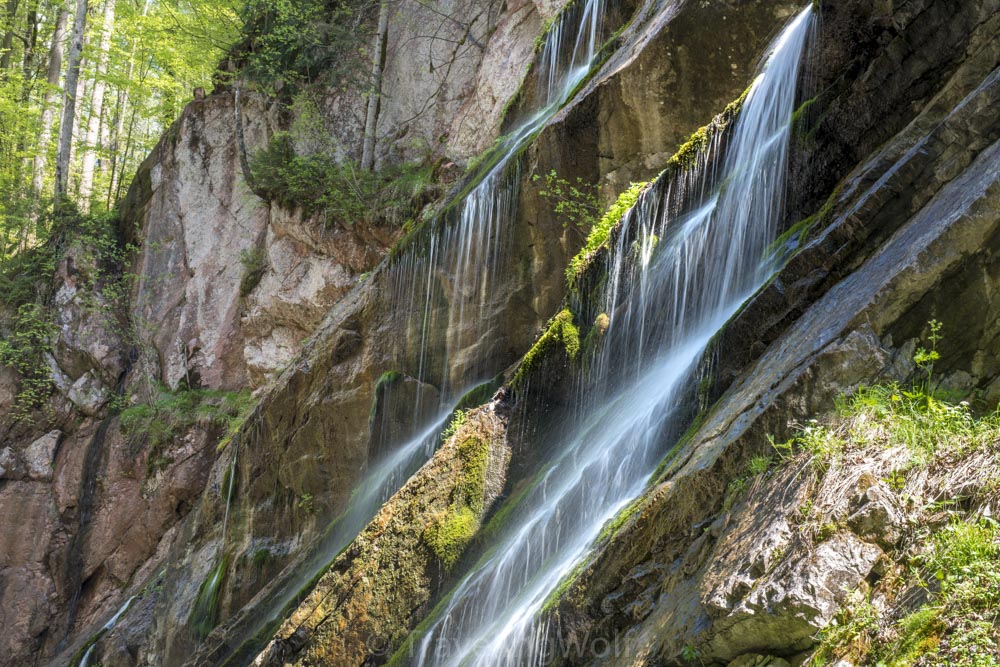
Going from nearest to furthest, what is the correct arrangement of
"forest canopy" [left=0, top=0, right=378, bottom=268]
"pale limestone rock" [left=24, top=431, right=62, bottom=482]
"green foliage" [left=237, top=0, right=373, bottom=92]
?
"green foliage" [left=237, top=0, right=373, bottom=92] < "pale limestone rock" [left=24, top=431, right=62, bottom=482] < "forest canopy" [left=0, top=0, right=378, bottom=268]

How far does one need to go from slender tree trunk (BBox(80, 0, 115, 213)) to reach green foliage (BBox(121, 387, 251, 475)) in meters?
6.85

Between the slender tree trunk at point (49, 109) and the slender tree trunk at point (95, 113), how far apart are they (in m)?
0.97

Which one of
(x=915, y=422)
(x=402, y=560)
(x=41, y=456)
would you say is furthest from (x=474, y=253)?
(x=41, y=456)

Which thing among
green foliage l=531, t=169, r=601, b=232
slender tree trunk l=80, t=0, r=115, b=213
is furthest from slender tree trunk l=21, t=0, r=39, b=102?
green foliage l=531, t=169, r=601, b=232

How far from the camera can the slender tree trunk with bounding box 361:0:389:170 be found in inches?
742

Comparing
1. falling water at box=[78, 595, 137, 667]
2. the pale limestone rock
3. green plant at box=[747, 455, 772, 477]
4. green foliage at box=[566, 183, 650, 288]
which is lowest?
falling water at box=[78, 595, 137, 667]

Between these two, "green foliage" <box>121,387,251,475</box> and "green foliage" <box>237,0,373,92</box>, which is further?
"green foliage" <box>237,0,373,92</box>

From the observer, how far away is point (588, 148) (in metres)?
11.3

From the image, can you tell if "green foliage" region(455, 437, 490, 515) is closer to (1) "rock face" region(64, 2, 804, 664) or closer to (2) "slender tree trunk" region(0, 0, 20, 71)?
(1) "rock face" region(64, 2, 804, 664)

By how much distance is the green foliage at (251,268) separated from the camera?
20172mm

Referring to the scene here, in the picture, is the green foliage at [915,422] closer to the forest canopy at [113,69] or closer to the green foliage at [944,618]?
the green foliage at [944,618]

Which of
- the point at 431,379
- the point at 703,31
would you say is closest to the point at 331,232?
the point at 431,379

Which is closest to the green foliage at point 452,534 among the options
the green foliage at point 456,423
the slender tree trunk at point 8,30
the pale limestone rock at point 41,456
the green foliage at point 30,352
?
the green foliage at point 456,423

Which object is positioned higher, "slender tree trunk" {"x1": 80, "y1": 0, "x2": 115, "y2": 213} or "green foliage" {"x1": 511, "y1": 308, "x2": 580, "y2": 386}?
"slender tree trunk" {"x1": 80, "y1": 0, "x2": 115, "y2": 213}
